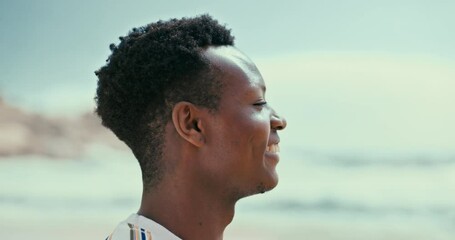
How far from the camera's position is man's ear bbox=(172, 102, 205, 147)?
698cm

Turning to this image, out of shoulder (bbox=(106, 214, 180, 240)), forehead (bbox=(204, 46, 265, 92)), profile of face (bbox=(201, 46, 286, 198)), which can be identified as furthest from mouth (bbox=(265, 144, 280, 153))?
shoulder (bbox=(106, 214, 180, 240))

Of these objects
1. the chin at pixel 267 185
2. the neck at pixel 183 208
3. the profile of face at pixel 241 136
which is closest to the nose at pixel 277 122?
the profile of face at pixel 241 136

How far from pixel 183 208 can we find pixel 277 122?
847 mm

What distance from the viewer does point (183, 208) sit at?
Result: 22.9 feet

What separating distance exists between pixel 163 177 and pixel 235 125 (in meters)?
0.56

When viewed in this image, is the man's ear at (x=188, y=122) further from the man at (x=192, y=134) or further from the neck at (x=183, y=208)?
the neck at (x=183, y=208)

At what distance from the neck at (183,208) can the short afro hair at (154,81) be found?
0.37 ft

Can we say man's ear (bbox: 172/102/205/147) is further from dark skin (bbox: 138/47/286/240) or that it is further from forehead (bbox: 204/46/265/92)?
forehead (bbox: 204/46/265/92)

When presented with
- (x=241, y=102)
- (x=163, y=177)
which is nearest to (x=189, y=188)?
(x=163, y=177)

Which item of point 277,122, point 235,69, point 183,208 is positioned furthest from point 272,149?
point 183,208

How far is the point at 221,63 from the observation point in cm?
718

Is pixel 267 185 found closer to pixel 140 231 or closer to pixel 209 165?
pixel 209 165

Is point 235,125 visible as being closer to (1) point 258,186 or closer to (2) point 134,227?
(1) point 258,186

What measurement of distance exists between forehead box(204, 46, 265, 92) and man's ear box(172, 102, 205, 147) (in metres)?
0.28
